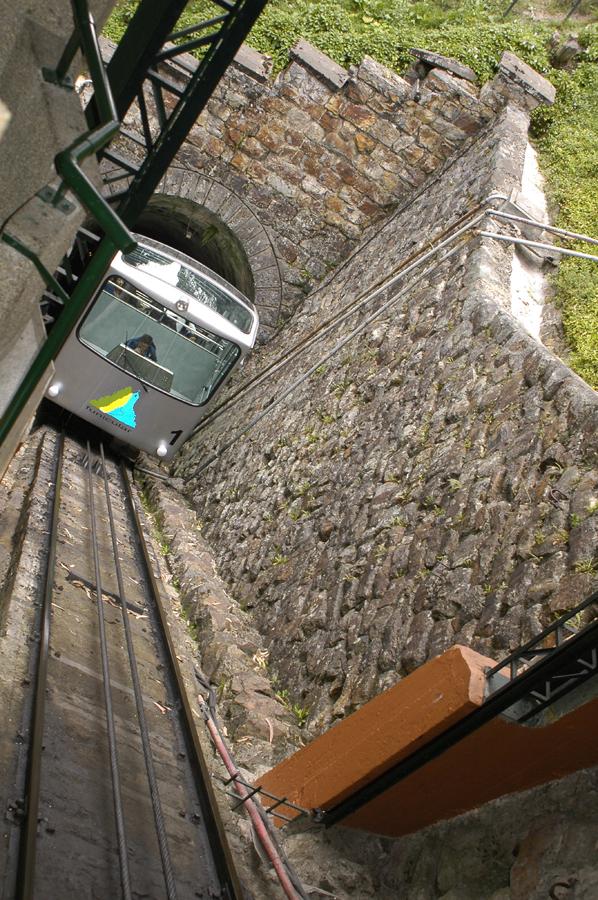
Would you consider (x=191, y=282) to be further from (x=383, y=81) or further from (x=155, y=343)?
(x=383, y=81)

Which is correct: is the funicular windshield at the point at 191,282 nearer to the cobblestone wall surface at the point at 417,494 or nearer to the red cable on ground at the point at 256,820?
the cobblestone wall surface at the point at 417,494

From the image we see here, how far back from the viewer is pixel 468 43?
47.5 ft

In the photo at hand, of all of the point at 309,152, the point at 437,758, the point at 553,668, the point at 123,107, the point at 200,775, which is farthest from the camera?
the point at 309,152

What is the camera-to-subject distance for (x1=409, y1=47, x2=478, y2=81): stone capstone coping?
14.0 m

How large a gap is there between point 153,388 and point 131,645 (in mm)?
5818

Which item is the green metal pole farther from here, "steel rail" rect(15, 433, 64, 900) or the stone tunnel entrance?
the stone tunnel entrance

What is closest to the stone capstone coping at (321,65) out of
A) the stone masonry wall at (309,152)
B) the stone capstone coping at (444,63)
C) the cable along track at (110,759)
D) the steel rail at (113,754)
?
the stone masonry wall at (309,152)

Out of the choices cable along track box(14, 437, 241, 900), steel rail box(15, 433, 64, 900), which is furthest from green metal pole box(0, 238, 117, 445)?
cable along track box(14, 437, 241, 900)

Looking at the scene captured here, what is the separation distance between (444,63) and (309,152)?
2.29 meters

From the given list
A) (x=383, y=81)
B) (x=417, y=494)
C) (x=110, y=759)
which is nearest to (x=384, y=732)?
(x=110, y=759)

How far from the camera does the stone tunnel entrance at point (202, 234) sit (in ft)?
48.6

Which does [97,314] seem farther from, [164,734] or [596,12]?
[596,12]

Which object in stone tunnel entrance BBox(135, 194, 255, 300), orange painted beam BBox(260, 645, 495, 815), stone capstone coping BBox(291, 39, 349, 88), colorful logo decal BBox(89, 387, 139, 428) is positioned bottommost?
orange painted beam BBox(260, 645, 495, 815)

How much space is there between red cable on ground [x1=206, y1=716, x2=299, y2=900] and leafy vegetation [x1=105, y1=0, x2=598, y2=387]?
318 inches
